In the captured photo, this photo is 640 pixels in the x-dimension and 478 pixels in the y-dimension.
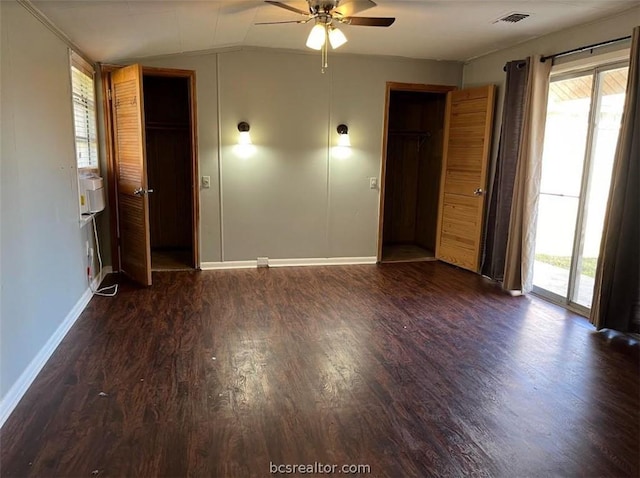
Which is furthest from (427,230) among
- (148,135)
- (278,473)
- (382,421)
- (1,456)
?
(1,456)

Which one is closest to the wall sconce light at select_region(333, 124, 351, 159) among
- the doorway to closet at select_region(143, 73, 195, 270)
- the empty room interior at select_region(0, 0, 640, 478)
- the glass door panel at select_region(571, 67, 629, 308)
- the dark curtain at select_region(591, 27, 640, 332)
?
the empty room interior at select_region(0, 0, 640, 478)

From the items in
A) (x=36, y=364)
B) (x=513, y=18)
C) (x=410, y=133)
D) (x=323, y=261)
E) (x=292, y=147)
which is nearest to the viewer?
(x=36, y=364)

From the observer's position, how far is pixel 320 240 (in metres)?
5.63

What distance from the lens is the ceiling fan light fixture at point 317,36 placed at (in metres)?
3.24

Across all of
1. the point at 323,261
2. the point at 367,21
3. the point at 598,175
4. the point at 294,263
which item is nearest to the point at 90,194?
the point at 294,263

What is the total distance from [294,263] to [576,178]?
3134mm

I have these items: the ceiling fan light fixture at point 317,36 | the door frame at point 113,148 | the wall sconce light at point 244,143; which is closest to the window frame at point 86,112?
the door frame at point 113,148

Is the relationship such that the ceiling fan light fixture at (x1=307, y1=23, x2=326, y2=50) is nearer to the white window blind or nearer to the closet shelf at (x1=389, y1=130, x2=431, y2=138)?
the white window blind

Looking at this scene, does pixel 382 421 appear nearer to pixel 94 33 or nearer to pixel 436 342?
pixel 436 342

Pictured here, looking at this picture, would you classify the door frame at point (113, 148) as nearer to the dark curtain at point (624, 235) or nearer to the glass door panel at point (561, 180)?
the glass door panel at point (561, 180)

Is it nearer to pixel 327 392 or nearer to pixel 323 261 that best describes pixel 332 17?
pixel 327 392

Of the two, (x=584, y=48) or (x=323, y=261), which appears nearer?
(x=584, y=48)

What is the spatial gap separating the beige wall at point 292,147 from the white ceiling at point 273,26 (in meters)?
0.31

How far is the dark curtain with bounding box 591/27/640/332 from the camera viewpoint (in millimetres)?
3254
